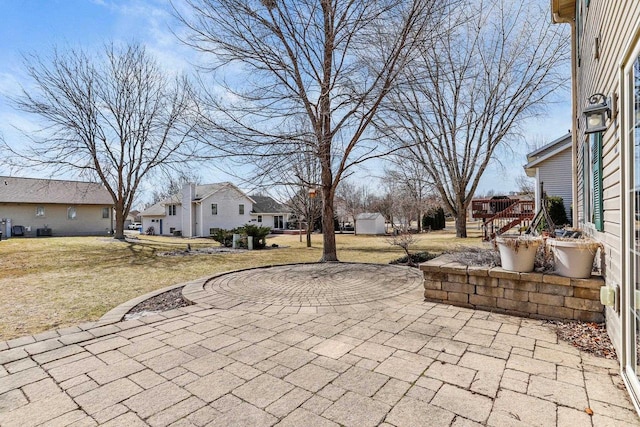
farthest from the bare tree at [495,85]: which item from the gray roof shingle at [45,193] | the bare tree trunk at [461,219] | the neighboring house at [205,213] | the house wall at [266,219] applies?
the gray roof shingle at [45,193]

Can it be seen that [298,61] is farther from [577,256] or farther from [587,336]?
[587,336]

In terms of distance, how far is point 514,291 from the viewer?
4000 millimetres

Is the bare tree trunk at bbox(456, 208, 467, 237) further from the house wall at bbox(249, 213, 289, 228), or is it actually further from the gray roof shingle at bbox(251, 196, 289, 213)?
the house wall at bbox(249, 213, 289, 228)

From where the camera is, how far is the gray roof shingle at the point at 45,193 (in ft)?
78.1

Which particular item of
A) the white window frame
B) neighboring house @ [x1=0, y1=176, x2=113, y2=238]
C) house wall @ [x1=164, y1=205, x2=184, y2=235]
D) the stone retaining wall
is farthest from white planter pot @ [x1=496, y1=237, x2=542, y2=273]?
the white window frame

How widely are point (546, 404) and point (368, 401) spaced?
45.6 inches

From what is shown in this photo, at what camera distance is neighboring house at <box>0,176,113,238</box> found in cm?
2360

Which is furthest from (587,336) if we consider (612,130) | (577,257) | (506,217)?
(506,217)

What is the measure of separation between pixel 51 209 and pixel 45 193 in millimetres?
1321

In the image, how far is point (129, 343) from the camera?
10.6 feet

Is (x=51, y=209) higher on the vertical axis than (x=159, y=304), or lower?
higher

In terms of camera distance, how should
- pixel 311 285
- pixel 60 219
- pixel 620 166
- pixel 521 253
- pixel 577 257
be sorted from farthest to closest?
pixel 60 219
pixel 311 285
pixel 521 253
pixel 577 257
pixel 620 166

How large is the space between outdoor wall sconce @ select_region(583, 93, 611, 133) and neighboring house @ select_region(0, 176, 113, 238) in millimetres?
27011

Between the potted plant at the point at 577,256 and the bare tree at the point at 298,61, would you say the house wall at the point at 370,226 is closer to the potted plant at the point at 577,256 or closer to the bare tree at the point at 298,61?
the bare tree at the point at 298,61
